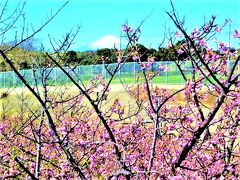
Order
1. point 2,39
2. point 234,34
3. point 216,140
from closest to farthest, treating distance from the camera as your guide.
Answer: point 216,140, point 2,39, point 234,34

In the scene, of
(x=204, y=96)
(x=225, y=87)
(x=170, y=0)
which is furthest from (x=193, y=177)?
(x=204, y=96)

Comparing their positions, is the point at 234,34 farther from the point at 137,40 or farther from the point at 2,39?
the point at 2,39

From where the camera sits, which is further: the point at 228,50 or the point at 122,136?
the point at 228,50

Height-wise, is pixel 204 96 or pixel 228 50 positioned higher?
pixel 228 50

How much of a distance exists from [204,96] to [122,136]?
4.82ft

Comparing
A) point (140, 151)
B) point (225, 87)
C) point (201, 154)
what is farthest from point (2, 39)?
point (225, 87)

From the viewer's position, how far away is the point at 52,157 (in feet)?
25.3

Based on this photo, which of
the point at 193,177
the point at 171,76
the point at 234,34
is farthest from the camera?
the point at 171,76

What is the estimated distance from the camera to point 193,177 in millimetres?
5164

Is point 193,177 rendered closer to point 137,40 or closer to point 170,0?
point 170,0

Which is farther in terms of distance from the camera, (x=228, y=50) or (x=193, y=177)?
(x=228, y=50)

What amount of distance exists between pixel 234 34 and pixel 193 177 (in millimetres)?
2615

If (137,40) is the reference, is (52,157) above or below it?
below

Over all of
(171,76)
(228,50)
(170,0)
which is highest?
(170,0)
